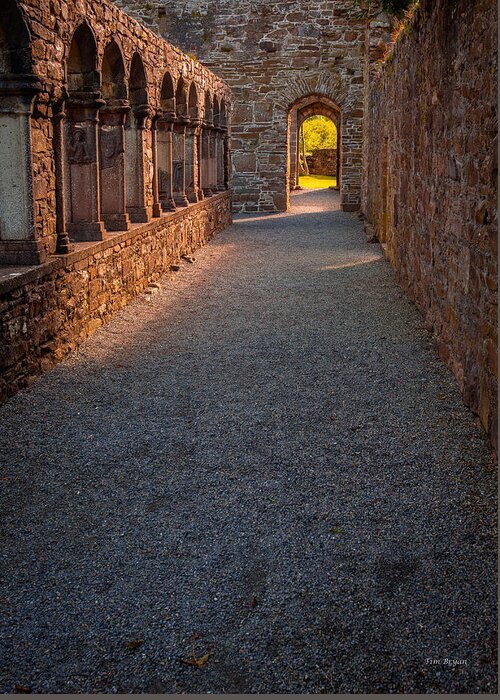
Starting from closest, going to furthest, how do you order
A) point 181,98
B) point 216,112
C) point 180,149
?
point 181,98 → point 180,149 → point 216,112

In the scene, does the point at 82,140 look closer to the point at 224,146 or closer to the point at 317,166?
the point at 224,146

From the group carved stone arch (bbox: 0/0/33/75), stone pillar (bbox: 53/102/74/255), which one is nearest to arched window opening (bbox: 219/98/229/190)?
stone pillar (bbox: 53/102/74/255)

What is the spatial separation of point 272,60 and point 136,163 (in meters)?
11.4

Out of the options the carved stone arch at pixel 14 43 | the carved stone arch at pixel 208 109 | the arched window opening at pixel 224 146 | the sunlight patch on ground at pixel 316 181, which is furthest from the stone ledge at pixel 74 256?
the sunlight patch on ground at pixel 316 181

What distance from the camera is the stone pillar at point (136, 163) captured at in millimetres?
9805

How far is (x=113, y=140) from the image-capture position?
877 centimetres

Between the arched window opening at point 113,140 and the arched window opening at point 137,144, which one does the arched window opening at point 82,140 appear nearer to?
the arched window opening at point 113,140

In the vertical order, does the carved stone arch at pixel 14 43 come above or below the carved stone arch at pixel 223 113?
below

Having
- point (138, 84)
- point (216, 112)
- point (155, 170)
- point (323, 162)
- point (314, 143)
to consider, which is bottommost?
point (155, 170)

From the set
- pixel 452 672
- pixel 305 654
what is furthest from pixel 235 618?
pixel 452 672

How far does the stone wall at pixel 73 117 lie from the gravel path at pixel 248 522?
124 cm

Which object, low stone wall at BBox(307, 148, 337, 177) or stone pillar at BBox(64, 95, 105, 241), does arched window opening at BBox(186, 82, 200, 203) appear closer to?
stone pillar at BBox(64, 95, 105, 241)

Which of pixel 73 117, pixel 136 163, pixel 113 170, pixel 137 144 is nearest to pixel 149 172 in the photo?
pixel 136 163

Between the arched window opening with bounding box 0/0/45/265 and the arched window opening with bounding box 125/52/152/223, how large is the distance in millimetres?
3710
